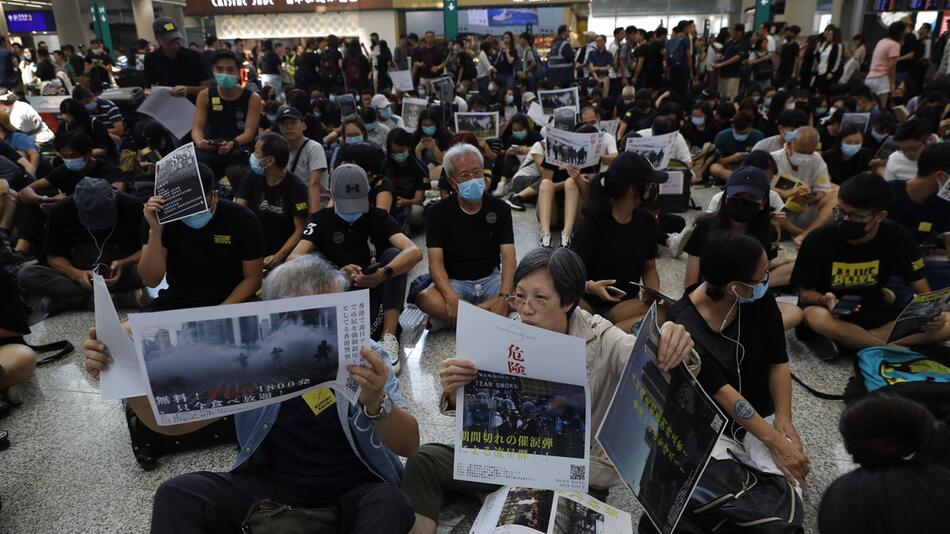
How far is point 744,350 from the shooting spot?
2.28 m

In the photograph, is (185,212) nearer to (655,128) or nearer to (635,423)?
(635,423)

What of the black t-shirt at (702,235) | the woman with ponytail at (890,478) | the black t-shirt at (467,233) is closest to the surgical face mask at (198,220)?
the black t-shirt at (467,233)

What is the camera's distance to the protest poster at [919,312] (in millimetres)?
2793

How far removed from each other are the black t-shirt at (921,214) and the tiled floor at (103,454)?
1181 millimetres

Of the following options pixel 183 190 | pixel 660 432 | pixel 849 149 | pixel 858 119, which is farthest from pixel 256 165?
pixel 858 119

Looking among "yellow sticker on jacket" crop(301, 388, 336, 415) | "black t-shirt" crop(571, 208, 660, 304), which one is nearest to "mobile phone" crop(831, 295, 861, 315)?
"black t-shirt" crop(571, 208, 660, 304)

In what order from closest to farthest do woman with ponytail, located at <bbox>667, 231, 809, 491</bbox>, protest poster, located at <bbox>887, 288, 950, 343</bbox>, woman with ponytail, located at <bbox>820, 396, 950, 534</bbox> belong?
woman with ponytail, located at <bbox>820, 396, 950, 534</bbox> < woman with ponytail, located at <bbox>667, 231, 809, 491</bbox> < protest poster, located at <bbox>887, 288, 950, 343</bbox>

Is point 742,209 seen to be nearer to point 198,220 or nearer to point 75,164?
point 198,220

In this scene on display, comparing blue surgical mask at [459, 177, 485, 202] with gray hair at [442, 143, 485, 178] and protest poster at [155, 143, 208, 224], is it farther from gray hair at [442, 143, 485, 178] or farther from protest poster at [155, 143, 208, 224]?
protest poster at [155, 143, 208, 224]

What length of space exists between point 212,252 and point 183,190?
0.38 m

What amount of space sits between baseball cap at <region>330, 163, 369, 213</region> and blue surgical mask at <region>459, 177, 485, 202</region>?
0.58m

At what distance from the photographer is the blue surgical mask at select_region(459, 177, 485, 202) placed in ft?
12.1

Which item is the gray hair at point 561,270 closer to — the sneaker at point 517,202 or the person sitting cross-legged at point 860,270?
the person sitting cross-legged at point 860,270

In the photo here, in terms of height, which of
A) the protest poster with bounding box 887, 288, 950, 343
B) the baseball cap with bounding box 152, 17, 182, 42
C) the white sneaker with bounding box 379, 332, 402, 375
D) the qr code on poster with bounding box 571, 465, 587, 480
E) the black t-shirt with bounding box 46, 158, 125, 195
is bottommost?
the white sneaker with bounding box 379, 332, 402, 375
